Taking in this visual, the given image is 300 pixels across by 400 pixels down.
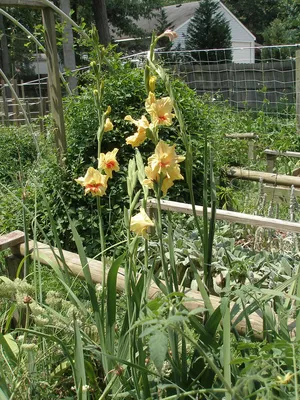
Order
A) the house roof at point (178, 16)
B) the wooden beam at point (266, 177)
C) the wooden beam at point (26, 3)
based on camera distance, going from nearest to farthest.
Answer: the wooden beam at point (26, 3) < the wooden beam at point (266, 177) < the house roof at point (178, 16)

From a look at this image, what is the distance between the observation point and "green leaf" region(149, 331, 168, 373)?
3.45ft

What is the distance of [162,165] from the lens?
1409mm

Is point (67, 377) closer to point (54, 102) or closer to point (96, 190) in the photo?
point (96, 190)

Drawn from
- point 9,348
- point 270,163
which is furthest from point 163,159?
point 270,163

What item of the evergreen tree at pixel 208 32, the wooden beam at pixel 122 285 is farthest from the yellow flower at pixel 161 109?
the evergreen tree at pixel 208 32

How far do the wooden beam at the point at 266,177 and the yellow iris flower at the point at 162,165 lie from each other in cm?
258

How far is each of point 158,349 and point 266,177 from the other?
323cm

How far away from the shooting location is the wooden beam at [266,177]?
159 inches

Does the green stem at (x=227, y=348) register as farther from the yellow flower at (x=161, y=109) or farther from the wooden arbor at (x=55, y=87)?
the wooden arbor at (x=55, y=87)

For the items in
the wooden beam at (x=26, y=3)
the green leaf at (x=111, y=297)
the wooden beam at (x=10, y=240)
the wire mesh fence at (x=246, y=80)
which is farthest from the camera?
the wire mesh fence at (x=246, y=80)

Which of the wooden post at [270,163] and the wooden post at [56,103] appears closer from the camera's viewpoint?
the wooden post at [56,103]

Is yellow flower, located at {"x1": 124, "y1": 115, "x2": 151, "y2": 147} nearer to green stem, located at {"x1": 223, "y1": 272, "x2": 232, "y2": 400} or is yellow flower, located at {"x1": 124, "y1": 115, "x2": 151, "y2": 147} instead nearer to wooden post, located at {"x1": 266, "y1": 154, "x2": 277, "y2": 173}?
green stem, located at {"x1": 223, "y1": 272, "x2": 232, "y2": 400}

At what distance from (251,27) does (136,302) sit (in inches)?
2397

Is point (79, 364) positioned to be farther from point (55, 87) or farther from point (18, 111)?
point (18, 111)
